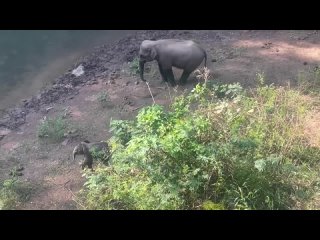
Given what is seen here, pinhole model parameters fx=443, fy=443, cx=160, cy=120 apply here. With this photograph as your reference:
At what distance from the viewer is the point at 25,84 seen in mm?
9938

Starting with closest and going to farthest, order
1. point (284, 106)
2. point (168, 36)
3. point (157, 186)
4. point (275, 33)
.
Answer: point (157, 186), point (284, 106), point (275, 33), point (168, 36)

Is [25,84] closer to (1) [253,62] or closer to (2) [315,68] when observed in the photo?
(1) [253,62]

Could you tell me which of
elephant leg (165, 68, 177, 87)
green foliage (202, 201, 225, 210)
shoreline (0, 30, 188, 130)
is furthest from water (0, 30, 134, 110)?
green foliage (202, 201, 225, 210)

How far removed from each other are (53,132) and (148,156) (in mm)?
3153

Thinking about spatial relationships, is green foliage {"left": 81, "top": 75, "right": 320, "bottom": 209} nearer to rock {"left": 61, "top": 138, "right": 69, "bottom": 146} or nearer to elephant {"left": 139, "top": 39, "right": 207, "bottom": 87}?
rock {"left": 61, "top": 138, "right": 69, "bottom": 146}

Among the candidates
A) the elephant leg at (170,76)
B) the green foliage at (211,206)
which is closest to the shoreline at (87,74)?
the elephant leg at (170,76)

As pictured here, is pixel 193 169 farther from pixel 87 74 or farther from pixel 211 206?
pixel 87 74

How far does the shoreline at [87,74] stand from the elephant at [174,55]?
129cm

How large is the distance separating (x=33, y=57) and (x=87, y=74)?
7.04 feet

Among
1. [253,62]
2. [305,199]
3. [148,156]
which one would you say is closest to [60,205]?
[148,156]

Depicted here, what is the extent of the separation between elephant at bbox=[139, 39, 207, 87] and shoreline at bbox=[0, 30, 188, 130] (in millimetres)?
1293

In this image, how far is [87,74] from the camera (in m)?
9.62

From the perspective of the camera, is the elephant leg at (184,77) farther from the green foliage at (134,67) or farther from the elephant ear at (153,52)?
the green foliage at (134,67)

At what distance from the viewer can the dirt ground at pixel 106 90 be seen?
632 centimetres
